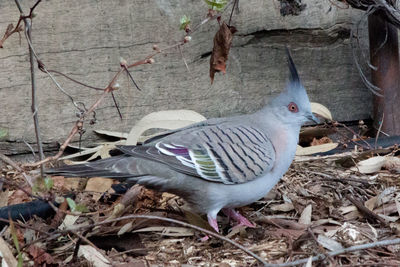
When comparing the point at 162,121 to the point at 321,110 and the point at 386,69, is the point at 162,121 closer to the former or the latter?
the point at 321,110

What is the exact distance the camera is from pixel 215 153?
3023 millimetres

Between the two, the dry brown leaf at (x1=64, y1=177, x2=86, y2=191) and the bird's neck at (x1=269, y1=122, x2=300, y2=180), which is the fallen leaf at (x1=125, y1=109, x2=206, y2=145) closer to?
the dry brown leaf at (x1=64, y1=177, x2=86, y2=191)

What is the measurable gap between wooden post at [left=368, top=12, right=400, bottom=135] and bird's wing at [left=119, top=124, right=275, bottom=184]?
1.53 m

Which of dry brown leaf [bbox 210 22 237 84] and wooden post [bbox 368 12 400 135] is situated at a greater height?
dry brown leaf [bbox 210 22 237 84]

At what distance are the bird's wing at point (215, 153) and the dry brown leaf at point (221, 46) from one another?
0.58 m

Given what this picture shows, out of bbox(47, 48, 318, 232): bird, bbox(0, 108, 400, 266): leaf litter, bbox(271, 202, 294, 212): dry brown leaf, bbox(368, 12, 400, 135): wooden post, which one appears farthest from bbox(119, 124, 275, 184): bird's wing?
bbox(368, 12, 400, 135): wooden post

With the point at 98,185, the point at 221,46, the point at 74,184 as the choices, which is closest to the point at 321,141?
the point at 221,46

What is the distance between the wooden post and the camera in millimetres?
4250

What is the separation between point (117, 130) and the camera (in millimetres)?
4152

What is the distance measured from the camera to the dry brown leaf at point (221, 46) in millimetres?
3521

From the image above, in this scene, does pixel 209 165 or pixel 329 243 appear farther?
pixel 209 165

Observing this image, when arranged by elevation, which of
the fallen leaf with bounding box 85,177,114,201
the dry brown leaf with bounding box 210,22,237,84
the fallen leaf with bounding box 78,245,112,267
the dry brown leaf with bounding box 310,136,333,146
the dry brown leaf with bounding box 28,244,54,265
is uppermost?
the dry brown leaf with bounding box 210,22,237,84

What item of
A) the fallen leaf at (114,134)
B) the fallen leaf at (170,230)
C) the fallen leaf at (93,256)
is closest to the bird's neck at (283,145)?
the fallen leaf at (170,230)

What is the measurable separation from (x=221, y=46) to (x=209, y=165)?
2.96ft
